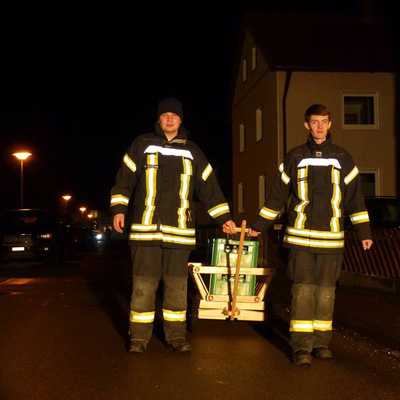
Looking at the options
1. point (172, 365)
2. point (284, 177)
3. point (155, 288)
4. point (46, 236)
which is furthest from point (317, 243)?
point (46, 236)

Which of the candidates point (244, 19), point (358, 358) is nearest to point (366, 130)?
point (244, 19)

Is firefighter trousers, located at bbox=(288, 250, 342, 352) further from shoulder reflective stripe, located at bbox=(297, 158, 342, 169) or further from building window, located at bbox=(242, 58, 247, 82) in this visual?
building window, located at bbox=(242, 58, 247, 82)

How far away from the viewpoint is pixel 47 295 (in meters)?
11.3

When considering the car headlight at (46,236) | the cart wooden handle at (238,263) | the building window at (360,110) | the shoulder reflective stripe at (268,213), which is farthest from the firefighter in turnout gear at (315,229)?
the building window at (360,110)

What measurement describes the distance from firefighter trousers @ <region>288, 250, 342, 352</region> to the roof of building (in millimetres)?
18359

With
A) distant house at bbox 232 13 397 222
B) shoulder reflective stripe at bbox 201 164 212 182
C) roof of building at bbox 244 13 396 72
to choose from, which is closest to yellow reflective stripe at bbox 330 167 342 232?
shoulder reflective stripe at bbox 201 164 212 182

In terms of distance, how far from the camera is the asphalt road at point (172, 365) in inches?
192

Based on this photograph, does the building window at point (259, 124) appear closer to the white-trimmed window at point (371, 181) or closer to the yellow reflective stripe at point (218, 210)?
the white-trimmed window at point (371, 181)

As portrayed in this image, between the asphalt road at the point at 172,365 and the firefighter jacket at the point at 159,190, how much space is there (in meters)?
Result: 1.05

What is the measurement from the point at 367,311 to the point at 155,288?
11.5 ft

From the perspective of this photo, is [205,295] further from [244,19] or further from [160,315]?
[244,19]

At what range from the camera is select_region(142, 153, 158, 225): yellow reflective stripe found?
5.92 meters

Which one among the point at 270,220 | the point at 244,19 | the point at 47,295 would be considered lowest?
the point at 47,295

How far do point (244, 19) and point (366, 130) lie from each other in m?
6.94
